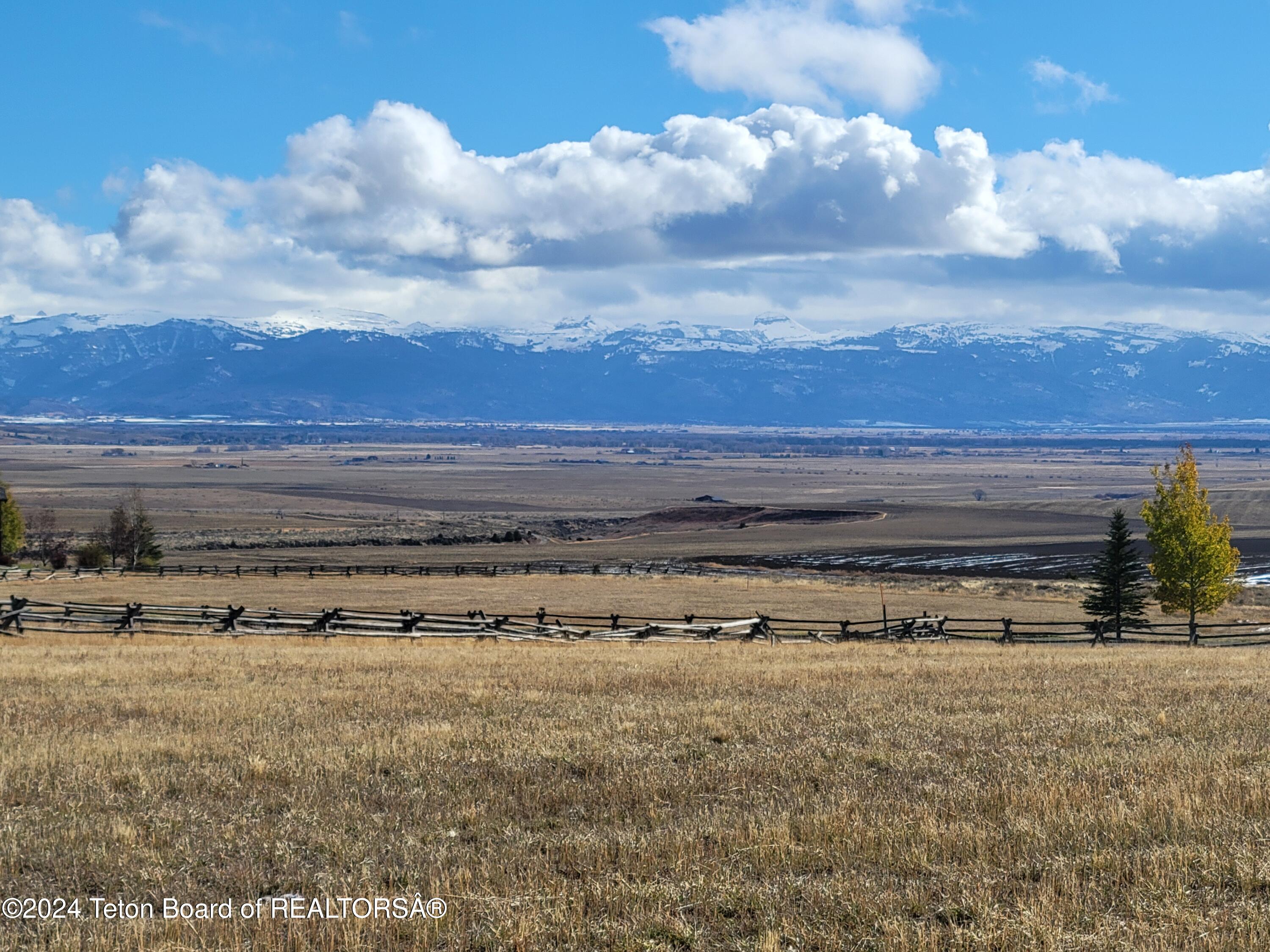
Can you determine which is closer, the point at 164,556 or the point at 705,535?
the point at 164,556

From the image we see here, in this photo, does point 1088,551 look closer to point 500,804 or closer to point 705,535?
point 705,535

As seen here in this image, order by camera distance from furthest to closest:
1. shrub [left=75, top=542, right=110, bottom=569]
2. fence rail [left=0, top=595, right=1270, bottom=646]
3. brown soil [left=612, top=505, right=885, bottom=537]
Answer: brown soil [left=612, top=505, right=885, bottom=537]
shrub [left=75, top=542, right=110, bottom=569]
fence rail [left=0, top=595, right=1270, bottom=646]

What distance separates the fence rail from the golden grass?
17458mm

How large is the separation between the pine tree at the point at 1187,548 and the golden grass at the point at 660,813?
34931 millimetres

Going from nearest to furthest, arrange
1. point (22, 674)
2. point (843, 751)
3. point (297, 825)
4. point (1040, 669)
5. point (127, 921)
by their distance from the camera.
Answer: point (127, 921), point (297, 825), point (843, 751), point (22, 674), point (1040, 669)

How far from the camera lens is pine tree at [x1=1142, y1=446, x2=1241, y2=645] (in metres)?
50.7

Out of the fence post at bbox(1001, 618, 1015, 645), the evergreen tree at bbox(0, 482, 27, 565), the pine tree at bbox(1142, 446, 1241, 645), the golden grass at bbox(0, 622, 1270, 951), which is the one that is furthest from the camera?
the evergreen tree at bbox(0, 482, 27, 565)

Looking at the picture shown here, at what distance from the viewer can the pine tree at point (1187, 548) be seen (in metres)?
50.7

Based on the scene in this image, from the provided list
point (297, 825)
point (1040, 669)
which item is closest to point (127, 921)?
point (297, 825)

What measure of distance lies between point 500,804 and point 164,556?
93201 millimetres

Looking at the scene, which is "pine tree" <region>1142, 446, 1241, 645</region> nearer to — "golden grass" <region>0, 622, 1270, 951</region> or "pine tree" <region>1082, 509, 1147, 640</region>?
"pine tree" <region>1082, 509, 1147, 640</region>

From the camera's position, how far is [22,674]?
68.7ft

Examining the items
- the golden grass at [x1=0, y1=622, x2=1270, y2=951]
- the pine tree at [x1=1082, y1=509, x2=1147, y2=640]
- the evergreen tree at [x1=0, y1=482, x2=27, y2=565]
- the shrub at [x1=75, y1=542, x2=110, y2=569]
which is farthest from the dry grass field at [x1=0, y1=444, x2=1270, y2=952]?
the evergreen tree at [x1=0, y1=482, x2=27, y2=565]

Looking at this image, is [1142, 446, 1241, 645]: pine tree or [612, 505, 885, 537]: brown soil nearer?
[1142, 446, 1241, 645]: pine tree
